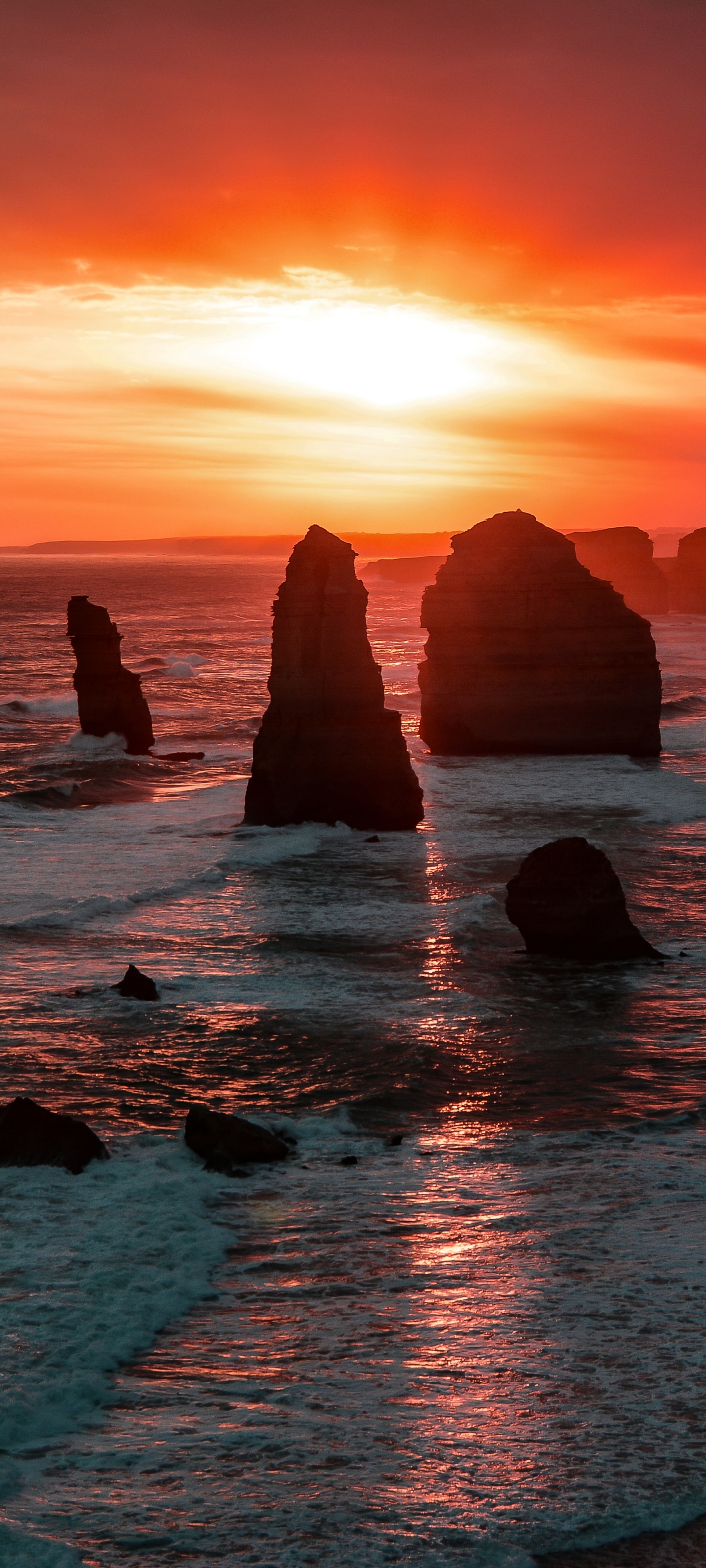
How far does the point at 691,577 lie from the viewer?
138 metres

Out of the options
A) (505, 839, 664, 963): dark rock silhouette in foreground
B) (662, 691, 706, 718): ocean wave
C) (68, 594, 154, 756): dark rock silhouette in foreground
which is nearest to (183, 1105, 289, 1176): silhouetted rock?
(505, 839, 664, 963): dark rock silhouette in foreground

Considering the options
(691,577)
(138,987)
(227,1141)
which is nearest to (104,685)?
(138,987)

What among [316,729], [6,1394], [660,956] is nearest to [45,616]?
[316,729]

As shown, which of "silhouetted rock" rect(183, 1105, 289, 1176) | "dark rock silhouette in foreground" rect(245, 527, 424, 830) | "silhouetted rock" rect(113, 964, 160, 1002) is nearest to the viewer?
"silhouetted rock" rect(183, 1105, 289, 1176)

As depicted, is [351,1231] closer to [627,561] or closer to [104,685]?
[104,685]

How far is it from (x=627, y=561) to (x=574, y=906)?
109255 mm

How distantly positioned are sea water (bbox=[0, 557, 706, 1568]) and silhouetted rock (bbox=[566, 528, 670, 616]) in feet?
329

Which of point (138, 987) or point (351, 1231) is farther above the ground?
point (138, 987)

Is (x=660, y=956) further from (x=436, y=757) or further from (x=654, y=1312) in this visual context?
(x=436, y=757)

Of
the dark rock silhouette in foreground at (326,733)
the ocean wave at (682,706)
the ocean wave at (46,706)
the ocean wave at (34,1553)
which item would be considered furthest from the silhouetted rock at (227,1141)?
the ocean wave at (46,706)

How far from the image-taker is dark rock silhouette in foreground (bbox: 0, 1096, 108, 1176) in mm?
14680

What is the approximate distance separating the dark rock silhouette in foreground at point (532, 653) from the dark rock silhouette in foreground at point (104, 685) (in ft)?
40.9

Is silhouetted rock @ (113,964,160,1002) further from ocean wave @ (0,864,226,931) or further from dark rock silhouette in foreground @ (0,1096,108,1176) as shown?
dark rock silhouette in foreground @ (0,1096,108,1176)

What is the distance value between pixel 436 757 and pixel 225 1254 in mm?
37706
